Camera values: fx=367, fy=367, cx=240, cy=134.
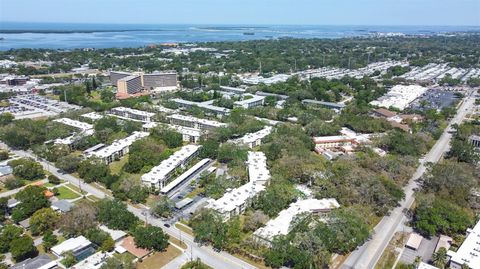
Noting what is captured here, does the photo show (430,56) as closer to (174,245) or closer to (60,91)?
(60,91)

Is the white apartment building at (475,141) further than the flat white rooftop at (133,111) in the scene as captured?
No

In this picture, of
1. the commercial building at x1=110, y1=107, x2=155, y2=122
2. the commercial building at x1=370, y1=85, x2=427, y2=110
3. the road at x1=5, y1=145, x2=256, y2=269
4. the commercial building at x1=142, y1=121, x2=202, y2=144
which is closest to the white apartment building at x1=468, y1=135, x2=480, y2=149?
the commercial building at x1=370, y1=85, x2=427, y2=110

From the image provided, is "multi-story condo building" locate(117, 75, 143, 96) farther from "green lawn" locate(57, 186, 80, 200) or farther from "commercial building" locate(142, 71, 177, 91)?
Answer: "green lawn" locate(57, 186, 80, 200)

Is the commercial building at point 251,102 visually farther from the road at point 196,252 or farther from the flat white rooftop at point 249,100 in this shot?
the road at point 196,252

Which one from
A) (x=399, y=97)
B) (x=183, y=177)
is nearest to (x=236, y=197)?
(x=183, y=177)

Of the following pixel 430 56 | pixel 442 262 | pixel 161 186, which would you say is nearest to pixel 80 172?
pixel 161 186

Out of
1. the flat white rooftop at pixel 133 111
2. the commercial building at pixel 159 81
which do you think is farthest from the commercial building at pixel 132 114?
the commercial building at pixel 159 81
